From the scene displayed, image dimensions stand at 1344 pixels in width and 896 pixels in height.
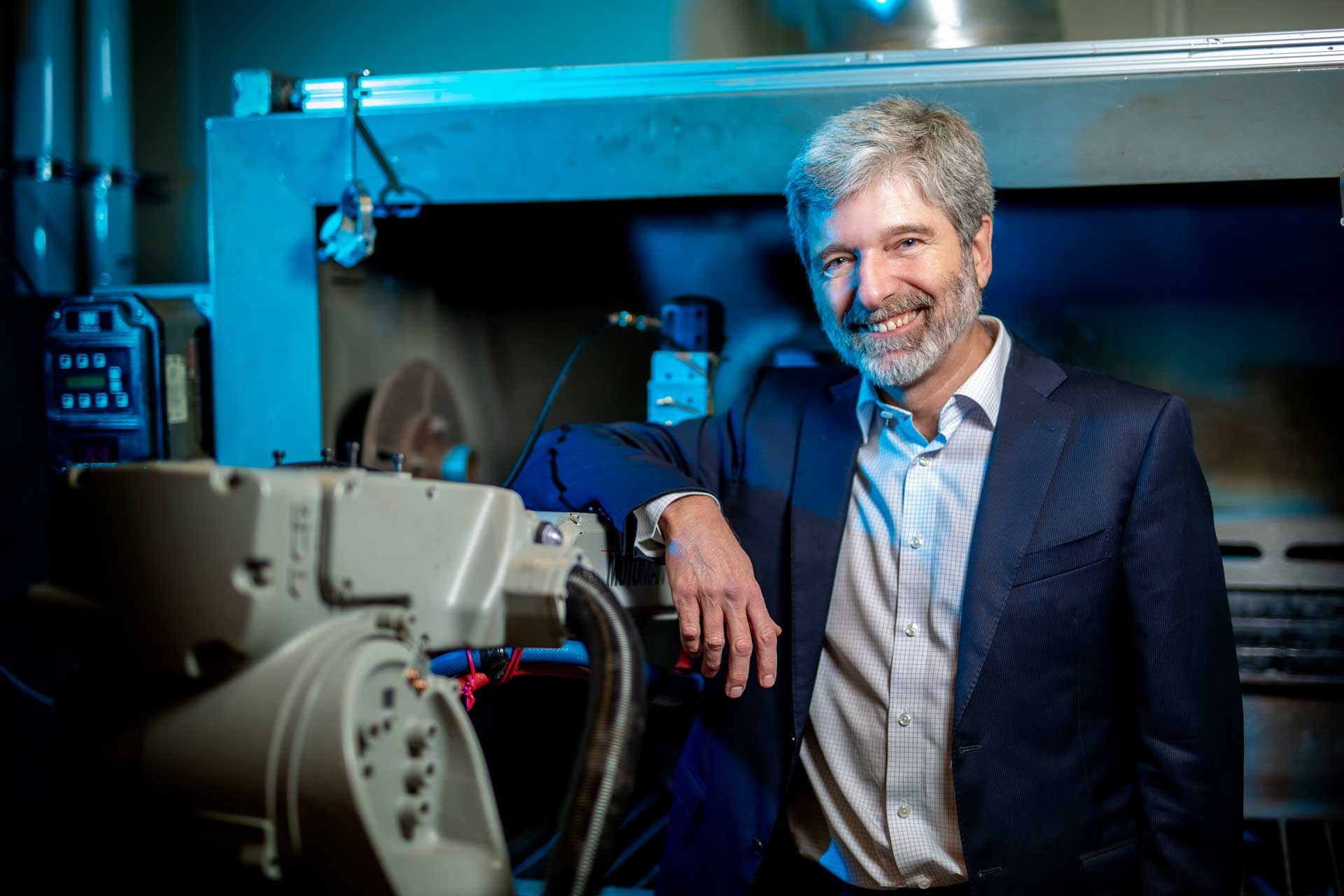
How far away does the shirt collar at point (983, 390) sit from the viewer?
1135mm

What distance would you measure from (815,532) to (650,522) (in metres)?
0.23

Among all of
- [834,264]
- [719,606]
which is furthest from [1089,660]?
[834,264]

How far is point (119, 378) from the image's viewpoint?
1554 mm

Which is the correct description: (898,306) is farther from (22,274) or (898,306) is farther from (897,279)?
(22,274)

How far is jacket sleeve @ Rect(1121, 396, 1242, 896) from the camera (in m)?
1.03

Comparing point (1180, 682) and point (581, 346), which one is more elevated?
point (581, 346)

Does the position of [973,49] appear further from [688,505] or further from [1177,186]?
[688,505]

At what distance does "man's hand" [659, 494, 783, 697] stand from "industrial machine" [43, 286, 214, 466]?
3.26 feet

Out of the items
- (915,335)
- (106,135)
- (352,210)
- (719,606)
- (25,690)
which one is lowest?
(25,690)

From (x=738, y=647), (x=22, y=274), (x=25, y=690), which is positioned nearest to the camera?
(x=738, y=647)

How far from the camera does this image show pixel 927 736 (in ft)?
3.58

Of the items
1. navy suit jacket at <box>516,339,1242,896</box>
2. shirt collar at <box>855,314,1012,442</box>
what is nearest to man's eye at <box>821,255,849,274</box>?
shirt collar at <box>855,314,1012,442</box>

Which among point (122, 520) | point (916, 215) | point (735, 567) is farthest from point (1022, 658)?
point (122, 520)

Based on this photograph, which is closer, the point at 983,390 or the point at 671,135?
the point at 983,390
